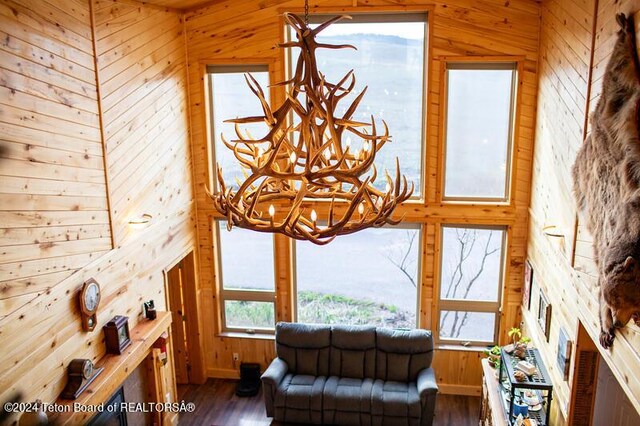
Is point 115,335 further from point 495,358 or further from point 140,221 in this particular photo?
point 495,358

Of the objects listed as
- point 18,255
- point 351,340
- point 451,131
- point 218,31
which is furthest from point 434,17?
point 18,255

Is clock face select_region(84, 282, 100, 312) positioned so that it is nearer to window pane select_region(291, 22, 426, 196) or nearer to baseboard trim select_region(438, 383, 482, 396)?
window pane select_region(291, 22, 426, 196)

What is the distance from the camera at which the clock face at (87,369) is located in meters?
4.05

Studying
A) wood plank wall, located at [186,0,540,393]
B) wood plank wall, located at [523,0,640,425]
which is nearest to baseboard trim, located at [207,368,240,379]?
wood plank wall, located at [186,0,540,393]

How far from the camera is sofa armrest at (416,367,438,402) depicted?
561 centimetres

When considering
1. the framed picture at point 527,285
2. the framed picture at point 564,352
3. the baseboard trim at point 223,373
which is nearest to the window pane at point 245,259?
the baseboard trim at point 223,373

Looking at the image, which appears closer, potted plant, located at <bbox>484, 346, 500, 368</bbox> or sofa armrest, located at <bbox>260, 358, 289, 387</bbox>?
potted plant, located at <bbox>484, 346, 500, 368</bbox>

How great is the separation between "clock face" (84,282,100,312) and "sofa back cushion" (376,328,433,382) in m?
3.16

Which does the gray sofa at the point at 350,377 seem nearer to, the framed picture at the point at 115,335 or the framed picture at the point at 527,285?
the framed picture at the point at 527,285

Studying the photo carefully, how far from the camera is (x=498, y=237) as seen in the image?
6.38 m

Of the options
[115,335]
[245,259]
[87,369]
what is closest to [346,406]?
[245,259]

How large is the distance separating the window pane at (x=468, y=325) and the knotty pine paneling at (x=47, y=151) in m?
4.09

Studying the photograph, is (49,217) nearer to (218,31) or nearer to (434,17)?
(218,31)

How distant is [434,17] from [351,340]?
374 centimetres
